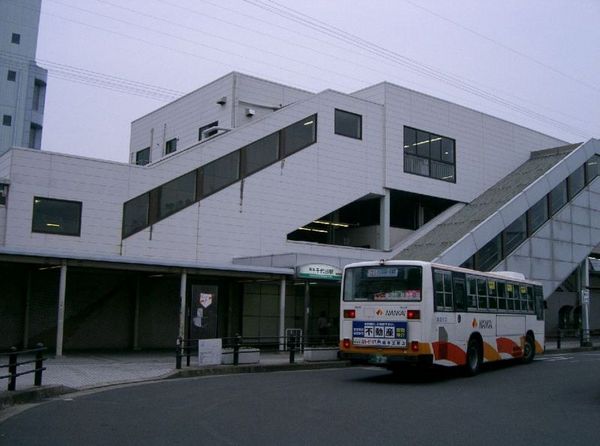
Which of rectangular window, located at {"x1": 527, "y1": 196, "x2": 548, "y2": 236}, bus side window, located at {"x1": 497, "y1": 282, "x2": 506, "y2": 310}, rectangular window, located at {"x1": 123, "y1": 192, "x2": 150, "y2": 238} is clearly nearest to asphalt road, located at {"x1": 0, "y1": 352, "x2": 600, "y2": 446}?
bus side window, located at {"x1": 497, "y1": 282, "x2": 506, "y2": 310}

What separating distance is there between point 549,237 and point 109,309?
22799 mm

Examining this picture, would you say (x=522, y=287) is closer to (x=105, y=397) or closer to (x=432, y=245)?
(x=432, y=245)

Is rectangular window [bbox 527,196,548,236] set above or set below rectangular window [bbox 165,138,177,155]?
below

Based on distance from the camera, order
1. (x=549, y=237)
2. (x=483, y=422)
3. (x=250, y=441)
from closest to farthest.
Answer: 1. (x=250, y=441)
2. (x=483, y=422)
3. (x=549, y=237)

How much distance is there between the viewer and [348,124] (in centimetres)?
3222

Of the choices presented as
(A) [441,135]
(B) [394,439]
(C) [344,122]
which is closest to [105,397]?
(B) [394,439]

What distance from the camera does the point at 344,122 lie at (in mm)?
32094

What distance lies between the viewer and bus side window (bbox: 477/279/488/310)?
19.3 meters

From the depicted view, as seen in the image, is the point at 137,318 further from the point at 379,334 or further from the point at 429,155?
the point at 429,155

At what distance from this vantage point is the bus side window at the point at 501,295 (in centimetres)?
2077

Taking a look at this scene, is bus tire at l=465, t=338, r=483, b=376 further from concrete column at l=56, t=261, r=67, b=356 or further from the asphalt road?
concrete column at l=56, t=261, r=67, b=356

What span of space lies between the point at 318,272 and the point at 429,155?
1342 cm

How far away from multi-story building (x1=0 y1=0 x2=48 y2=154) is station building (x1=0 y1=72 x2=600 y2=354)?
3681 centimetres

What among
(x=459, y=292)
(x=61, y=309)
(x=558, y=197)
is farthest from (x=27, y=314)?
(x=558, y=197)
